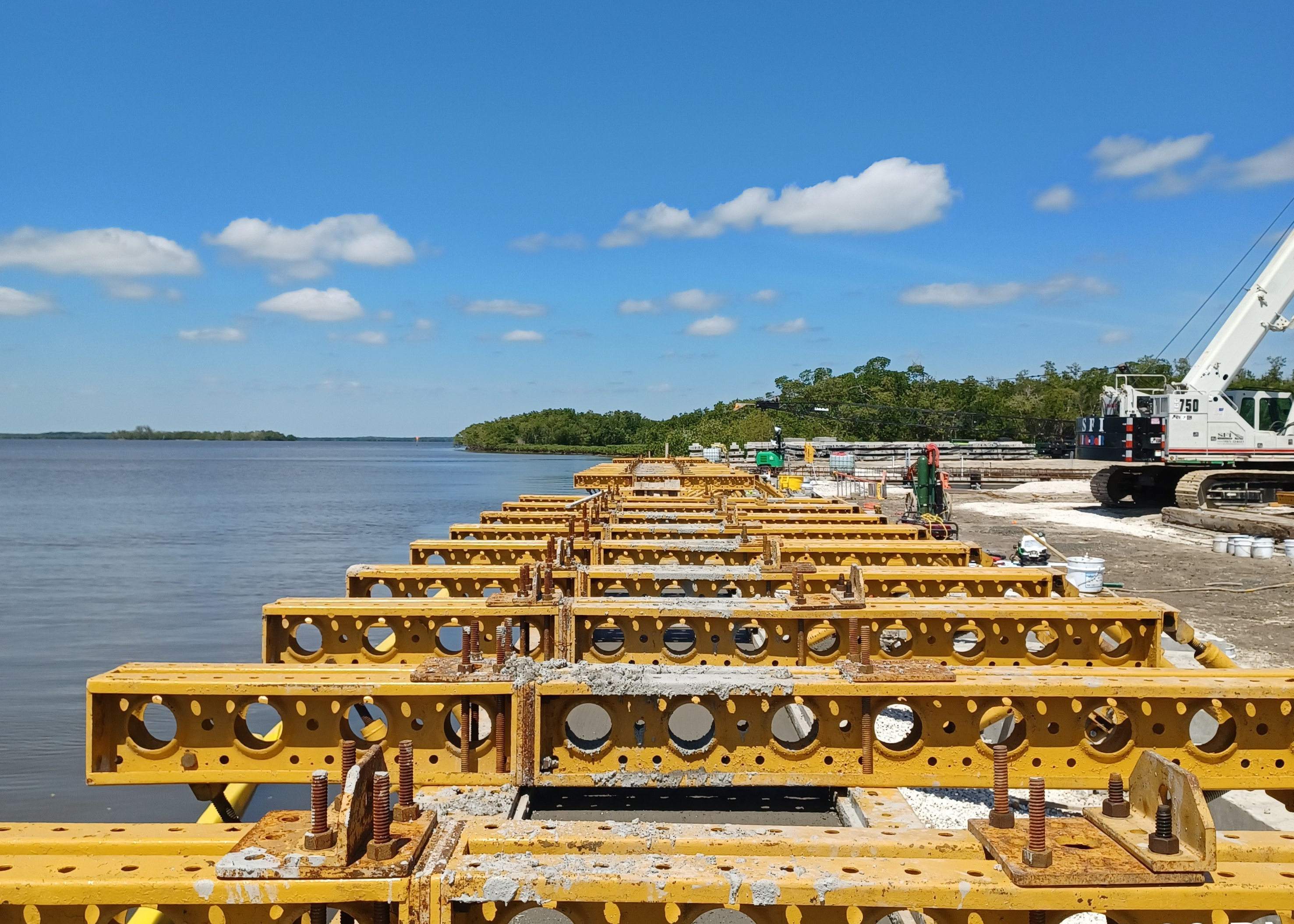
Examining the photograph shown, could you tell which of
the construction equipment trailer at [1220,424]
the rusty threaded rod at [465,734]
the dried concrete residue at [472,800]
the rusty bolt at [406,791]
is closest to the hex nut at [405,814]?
the rusty bolt at [406,791]

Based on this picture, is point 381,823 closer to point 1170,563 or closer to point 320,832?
point 320,832

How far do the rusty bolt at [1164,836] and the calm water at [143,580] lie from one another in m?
7.83

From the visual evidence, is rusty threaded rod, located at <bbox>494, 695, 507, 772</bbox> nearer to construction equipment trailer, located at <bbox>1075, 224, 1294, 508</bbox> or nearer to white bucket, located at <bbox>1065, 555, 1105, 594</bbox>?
white bucket, located at <bbox>1065, 555, 1105, 594</bbox>

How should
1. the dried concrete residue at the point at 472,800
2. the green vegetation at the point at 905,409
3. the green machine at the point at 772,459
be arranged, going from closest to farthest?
1. the dried concrete residue at the point at 472,800
2. the green machine at the point at 772,459
3. the green vegetation at the point at 905,409

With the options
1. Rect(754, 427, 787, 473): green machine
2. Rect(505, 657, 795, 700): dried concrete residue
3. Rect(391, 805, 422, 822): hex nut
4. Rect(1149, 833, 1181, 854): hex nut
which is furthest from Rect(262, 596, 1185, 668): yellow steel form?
Rect(754, 427, 787, 473): green machine

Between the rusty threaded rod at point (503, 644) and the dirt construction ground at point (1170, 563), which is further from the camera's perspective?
the dirt construction ground at point (1170, 563)

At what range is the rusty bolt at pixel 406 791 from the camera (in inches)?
111

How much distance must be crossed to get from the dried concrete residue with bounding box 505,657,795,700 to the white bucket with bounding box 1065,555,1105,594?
5446mm

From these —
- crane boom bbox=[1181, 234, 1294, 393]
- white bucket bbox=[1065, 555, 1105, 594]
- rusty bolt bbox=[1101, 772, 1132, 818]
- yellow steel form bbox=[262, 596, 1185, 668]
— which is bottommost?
white bucket bbox=[1065, 555, 1105, 594]

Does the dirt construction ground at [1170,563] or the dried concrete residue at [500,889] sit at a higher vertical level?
the dried concrete residue at [500,889]

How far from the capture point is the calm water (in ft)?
32.6

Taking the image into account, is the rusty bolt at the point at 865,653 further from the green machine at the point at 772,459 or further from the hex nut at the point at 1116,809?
the green machine at the point at 772,459

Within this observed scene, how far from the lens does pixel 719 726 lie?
4637 mm

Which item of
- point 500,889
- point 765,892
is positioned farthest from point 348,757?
point 765,892
